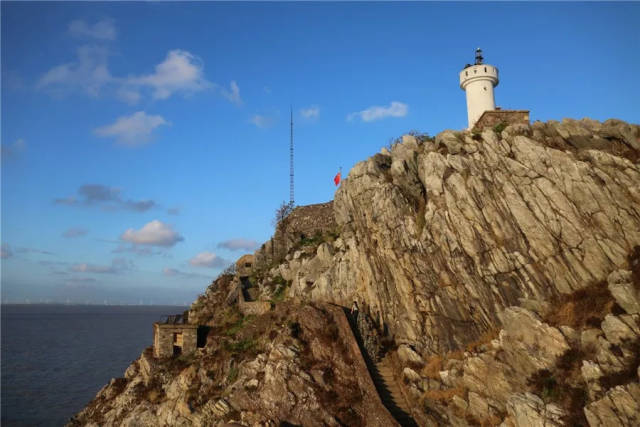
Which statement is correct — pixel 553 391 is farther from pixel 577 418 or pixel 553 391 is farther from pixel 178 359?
pixel 178 359

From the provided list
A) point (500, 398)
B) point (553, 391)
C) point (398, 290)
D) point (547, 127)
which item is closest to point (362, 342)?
point (398, 290)

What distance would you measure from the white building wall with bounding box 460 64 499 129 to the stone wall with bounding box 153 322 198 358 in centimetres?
3036

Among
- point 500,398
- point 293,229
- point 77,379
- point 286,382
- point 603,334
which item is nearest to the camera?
point 603,334

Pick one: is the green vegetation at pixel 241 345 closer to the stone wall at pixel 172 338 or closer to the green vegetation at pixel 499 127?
the stone wall at pixel 172 338

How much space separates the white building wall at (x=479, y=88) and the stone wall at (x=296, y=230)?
1815 centimetres

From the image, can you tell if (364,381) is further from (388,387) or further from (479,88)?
(479,88)

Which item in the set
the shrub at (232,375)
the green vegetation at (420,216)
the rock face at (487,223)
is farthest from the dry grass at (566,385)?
the shrub at (232,375)

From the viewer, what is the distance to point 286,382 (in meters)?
28.8

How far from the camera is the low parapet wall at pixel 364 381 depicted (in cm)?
2621

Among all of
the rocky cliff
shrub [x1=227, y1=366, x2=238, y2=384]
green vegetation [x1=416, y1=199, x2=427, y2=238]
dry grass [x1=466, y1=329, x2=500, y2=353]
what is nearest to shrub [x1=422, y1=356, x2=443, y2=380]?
the rocky cliff

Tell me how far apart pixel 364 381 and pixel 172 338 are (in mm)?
18415

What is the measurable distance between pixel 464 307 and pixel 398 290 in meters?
5.22

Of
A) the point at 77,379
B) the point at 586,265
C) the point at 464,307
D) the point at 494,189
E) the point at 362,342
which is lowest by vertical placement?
the point at 77,379

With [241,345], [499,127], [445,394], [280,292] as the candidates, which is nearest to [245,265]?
[280,292]
